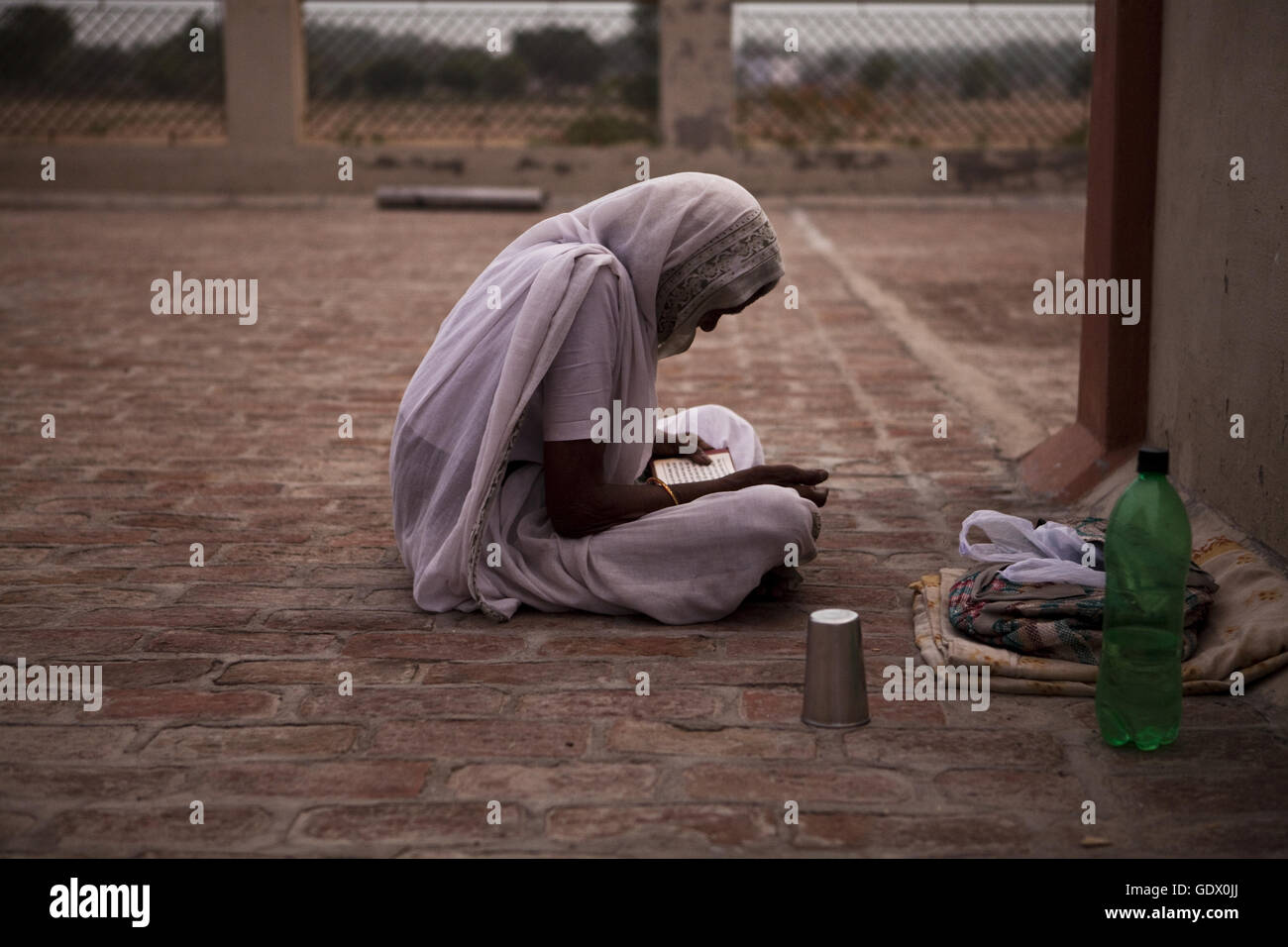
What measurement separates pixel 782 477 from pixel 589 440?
613mm

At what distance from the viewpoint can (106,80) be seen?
16.7 metres

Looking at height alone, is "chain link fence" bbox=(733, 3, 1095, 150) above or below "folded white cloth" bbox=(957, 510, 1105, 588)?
above

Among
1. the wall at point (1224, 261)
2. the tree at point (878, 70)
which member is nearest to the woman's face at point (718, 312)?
the wall at point (1224, 261)

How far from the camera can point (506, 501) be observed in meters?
3.87

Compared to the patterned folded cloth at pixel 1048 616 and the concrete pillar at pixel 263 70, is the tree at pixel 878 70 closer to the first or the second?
the concrete pillar at pixel 263 70

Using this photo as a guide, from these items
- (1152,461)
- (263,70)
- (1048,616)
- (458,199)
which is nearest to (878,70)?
(458,199)

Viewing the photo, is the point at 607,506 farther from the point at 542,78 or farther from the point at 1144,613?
the point at 542,78

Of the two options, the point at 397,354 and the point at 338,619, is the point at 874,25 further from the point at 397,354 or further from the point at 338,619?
the point at 338,619

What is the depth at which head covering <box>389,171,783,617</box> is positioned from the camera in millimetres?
3613

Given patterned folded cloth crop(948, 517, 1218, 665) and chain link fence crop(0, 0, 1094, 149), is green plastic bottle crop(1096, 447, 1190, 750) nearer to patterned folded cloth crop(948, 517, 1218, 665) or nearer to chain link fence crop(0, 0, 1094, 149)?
patterned folded cloth crop(948, 517, 1218, 665)

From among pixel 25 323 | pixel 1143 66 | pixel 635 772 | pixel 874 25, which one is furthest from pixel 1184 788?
pixel 874 25

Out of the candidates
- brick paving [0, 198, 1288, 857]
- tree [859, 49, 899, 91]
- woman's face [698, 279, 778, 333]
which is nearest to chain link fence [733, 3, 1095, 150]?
tree [859, 49, 899, 91]

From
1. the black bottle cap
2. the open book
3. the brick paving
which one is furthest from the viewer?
the open book

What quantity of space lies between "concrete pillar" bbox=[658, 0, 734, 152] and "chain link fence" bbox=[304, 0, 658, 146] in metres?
0.37
